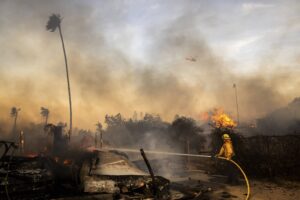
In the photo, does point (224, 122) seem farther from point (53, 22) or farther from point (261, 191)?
point (53, 22)

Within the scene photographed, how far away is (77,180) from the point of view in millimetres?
7973

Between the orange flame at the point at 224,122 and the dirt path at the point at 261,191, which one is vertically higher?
the orange flame at the point at 224,122

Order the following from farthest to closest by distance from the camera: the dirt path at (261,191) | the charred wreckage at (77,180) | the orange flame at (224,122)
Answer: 1. the orange flame at (224,122)
2. the dirt path at (261,191)
3. the charred wreckage at (77,180)

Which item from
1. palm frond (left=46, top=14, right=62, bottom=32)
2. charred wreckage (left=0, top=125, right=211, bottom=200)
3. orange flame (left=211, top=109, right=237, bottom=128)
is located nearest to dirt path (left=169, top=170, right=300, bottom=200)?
charred wreckage (left=0, top=125, right=211, bottom=200)

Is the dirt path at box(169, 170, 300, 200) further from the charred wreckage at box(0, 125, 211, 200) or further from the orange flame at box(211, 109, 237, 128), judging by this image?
the orange flame at box(211, 109, 237, 128)

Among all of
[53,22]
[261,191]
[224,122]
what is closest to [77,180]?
[261,191]

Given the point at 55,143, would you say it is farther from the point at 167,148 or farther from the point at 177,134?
the point at 177,134

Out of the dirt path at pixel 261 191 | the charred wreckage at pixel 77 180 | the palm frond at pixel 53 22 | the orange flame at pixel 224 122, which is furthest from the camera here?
the palm frond at pixel 53 22

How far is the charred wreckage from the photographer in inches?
271

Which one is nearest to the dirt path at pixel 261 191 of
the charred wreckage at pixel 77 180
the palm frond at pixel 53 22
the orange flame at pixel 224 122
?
the charred wreckage at pixel 77 180

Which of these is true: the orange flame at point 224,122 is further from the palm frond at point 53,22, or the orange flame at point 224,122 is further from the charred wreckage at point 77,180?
the palm frond at point 53,22

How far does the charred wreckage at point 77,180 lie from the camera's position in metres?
6.89

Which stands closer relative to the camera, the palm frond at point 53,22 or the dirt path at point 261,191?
the dirt path at point 261,191

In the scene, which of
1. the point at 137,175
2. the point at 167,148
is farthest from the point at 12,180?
the point at 167,148
